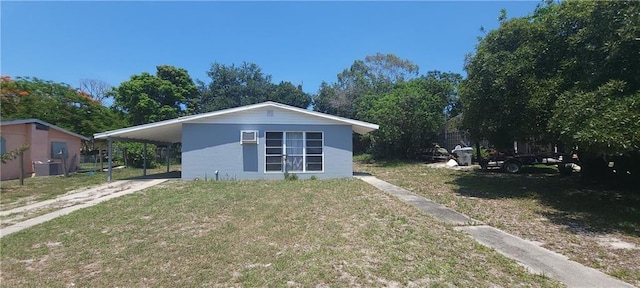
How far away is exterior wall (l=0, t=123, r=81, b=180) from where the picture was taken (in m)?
16.4

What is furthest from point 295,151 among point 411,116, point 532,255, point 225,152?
point 411,116

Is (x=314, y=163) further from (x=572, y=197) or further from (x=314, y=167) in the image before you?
(x=572, y=197)

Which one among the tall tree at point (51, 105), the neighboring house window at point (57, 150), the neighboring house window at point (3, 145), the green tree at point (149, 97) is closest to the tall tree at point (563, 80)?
the neighboring house window at point (3, 145)

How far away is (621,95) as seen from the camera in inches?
269

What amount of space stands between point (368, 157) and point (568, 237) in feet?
76.9

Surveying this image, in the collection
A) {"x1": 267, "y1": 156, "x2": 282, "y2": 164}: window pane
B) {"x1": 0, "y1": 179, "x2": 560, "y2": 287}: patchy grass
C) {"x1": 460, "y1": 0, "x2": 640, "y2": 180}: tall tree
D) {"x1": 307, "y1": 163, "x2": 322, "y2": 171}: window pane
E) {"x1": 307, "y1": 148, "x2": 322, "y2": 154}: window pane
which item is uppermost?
{"x1": 460, "y1": 0, "x2": 640, "y2": 180}: tall tree

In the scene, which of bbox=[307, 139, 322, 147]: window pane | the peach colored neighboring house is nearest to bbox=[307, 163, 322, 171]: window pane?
bbox=[307, 139, 322, 147]: window pane

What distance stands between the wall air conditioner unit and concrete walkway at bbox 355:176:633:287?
8.08m

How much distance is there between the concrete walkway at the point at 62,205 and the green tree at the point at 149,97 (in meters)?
18.8

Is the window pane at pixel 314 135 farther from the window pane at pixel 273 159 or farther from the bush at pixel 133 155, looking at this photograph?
the bush at pixel 133 155

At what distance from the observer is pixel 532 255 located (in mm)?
4840

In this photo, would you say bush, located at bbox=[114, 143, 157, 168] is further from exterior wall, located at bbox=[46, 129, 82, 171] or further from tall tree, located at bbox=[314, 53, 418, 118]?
tall tree, located at bbox=[314, 53, 418, 118]

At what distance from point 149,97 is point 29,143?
14.1m

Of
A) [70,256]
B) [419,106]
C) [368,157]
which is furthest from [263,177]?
[368,157]
